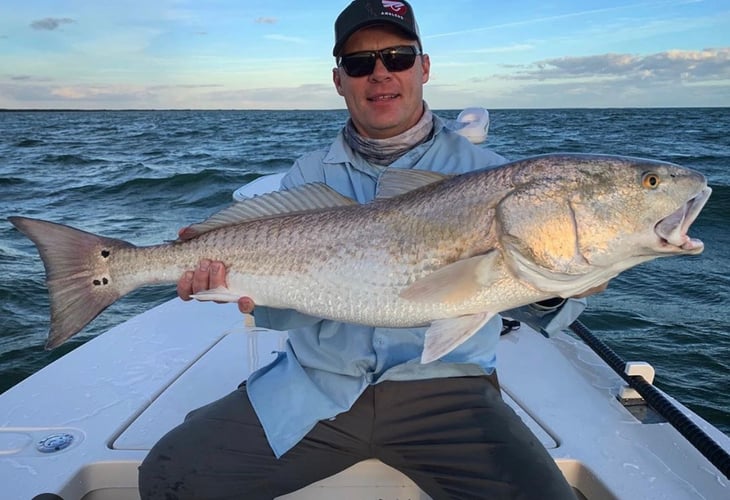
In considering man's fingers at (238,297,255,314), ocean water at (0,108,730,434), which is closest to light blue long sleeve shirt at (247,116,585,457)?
man's fingers at (238,297,255,314)

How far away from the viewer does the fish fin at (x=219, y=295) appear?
305 centimetres

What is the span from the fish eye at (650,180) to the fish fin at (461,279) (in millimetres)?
662

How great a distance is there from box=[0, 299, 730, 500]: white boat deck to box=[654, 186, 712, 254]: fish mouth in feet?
4.14

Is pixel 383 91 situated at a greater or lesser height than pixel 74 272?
greater

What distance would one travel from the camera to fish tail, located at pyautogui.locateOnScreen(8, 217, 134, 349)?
308cm

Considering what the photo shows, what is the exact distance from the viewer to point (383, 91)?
354 centimetres

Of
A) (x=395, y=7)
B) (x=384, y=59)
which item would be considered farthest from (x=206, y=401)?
(x=395, y=7)

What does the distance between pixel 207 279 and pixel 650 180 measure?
210 centimetres

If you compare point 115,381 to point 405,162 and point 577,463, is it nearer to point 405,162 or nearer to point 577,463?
point 405,162

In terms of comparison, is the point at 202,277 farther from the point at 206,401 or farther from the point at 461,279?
the point at 461,279

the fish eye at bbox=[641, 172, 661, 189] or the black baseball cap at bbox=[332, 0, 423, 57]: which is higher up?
the black baseball cap at bbox=[332, 0, 423, 57]

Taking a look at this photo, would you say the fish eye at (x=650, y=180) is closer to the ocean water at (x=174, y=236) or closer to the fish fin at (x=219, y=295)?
the fish fin at (x=219, y=295)

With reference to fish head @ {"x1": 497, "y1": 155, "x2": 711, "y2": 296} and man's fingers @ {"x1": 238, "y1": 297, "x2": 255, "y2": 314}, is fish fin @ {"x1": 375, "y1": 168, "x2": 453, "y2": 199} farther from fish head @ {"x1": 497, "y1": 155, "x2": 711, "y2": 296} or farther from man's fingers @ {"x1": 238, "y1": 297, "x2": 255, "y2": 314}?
man's fingers @ {"x1": 238, "y1": 297, "x2": 255, "y2": 314}

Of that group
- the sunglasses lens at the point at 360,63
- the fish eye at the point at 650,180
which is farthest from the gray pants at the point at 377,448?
the sunglasses lens at the point at 360,63
